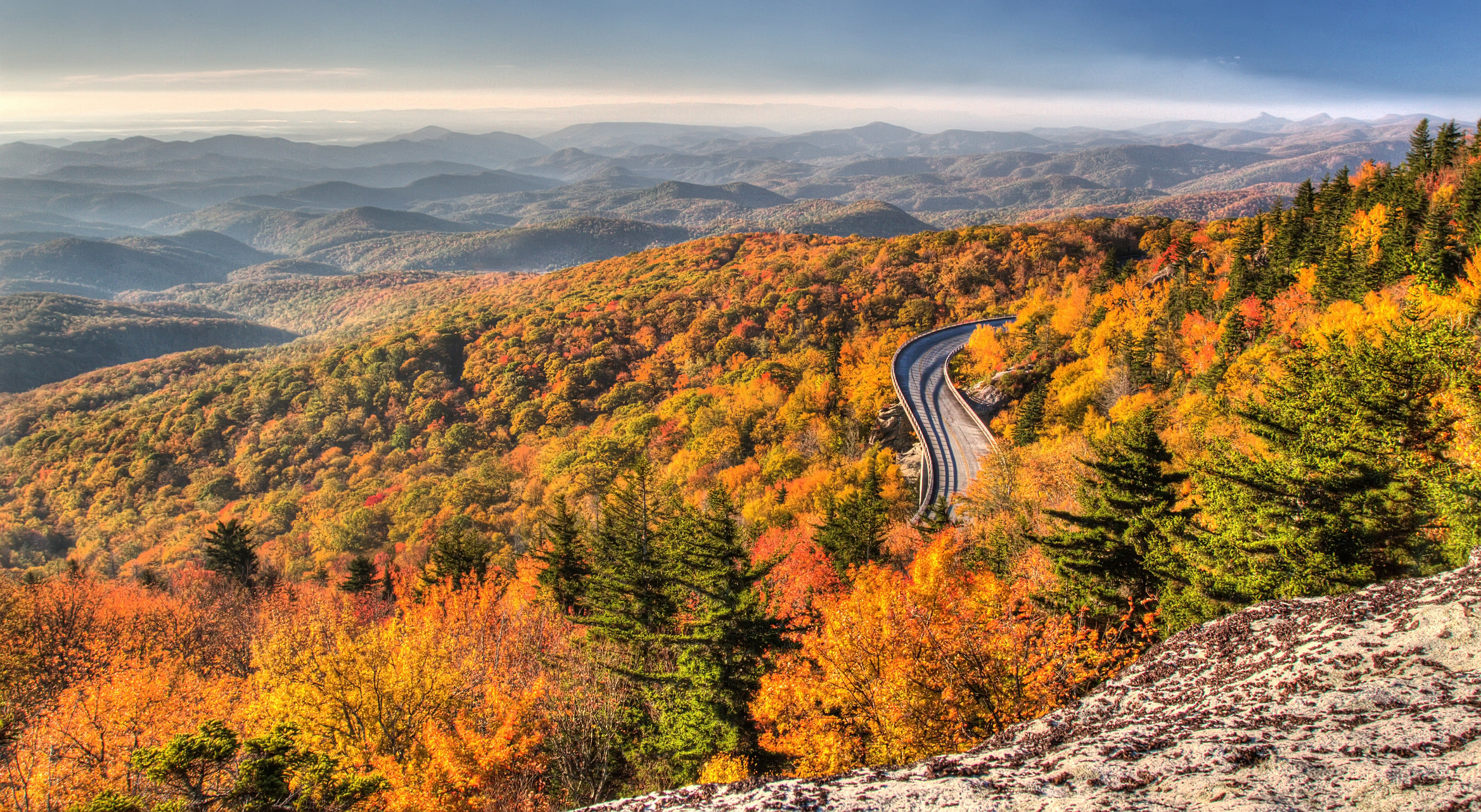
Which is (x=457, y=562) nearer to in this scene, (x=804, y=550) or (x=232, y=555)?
(x=804, y=550)

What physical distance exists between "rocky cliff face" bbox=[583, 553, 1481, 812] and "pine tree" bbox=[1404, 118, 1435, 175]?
6407 cm

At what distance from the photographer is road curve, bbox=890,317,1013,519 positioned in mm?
43031

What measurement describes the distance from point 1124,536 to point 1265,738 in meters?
10.9

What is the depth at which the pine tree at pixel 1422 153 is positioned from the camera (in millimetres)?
53287

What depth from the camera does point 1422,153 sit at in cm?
5634

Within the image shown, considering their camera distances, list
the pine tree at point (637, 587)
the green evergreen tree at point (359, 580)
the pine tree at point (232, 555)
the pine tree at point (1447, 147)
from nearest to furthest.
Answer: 1. the pine tree at point (637, 587)
2. the green evergreen tree at point (359, 580)
3. the pine tree at point (232, 555)
4. the pine tree at point (1447, 147)

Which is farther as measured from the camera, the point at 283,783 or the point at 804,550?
the point at 804,550

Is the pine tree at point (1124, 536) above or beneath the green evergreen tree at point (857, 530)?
above

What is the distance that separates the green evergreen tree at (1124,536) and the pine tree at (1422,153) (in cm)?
5846

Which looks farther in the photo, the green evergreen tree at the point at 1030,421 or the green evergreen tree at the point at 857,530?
the green evergreen tree at the point at 1030,421

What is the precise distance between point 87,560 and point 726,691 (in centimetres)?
9407

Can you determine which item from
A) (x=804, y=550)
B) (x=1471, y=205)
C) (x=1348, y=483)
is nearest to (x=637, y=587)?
(x=804, y=550)

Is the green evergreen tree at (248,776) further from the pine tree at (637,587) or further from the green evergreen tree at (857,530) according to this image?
the green evergreen tree at (857,530)

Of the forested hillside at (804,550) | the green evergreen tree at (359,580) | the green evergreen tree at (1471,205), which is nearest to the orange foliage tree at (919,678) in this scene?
the forested hillside at (804,550)
